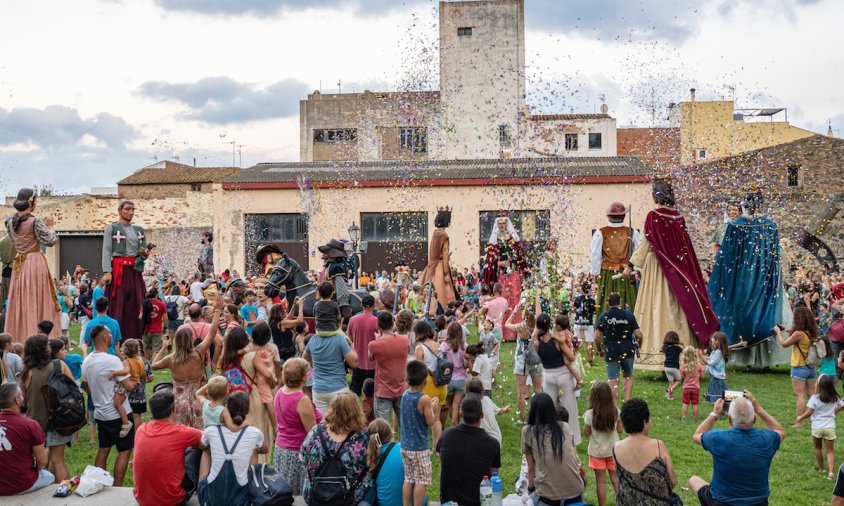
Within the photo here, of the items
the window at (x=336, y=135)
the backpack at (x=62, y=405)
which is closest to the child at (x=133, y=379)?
the backpack at (x=62, y=405)

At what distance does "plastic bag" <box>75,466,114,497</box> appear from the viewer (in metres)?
6.89

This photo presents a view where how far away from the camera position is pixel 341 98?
2050 inches

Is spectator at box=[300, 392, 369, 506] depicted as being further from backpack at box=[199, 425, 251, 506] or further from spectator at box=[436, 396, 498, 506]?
spectator at box=[436, 396, 498, 506]

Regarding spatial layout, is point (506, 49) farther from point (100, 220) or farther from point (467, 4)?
point (100, 220)

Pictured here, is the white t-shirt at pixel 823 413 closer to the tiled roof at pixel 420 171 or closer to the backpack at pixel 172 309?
the backpack at pixel 172 309

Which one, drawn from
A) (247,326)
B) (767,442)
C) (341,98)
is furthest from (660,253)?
(341,98)

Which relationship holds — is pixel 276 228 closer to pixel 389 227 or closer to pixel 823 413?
pixel 389 227

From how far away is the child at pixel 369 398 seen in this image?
8.82m

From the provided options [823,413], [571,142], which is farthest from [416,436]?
[571,142]

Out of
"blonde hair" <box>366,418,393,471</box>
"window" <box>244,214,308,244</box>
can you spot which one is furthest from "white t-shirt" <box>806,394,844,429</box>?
"window" <box>244,214,308,244</box>

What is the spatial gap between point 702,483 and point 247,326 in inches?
285

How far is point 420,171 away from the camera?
3603cm

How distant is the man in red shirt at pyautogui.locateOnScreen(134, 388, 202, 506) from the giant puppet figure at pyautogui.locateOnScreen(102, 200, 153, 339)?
4.80 m

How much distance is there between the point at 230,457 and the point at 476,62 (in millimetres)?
40935
